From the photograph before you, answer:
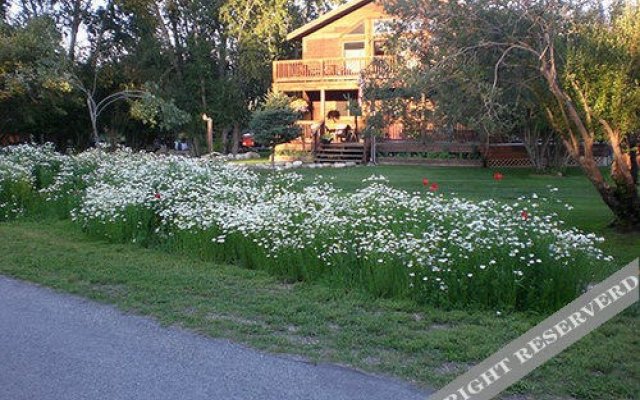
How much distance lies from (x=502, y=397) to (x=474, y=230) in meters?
2.86

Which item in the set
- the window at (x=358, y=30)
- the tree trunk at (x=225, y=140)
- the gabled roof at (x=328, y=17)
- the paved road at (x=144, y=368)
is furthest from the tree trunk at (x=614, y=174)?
the tree trunk at (x=225, y=140)

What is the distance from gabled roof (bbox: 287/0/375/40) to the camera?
31953 mm

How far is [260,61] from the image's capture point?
123ft

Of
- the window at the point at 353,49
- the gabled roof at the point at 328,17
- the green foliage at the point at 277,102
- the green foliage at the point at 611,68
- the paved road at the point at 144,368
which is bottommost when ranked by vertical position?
the paved road at the point at 144,368

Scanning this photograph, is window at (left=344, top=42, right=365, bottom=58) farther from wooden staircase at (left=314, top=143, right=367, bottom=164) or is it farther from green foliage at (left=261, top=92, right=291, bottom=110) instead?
green foliage at (left=261, top=92, right=291, bottom=110)

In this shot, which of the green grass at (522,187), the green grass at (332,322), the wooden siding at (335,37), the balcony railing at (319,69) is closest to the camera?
the green grass at (332,322)

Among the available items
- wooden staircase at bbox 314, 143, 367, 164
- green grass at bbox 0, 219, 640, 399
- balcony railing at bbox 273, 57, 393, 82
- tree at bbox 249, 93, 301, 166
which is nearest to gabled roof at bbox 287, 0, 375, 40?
balcony railing at bbox 273, 57, 393, 82

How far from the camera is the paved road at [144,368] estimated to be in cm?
449

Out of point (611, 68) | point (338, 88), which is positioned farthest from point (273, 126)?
point (611, 68)

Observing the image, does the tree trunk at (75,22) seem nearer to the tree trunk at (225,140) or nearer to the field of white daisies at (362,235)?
the tree trunk at (225,140)

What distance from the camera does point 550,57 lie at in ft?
32.0

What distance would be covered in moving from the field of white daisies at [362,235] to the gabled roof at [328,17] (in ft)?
70.0

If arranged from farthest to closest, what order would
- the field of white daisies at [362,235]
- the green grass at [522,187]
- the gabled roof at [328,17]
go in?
1. the gabled roof at [328,17]
2. the green grass at [522,187]
3. the field of white daisies at [362,235]

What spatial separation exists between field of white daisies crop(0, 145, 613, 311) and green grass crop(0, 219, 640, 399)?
31 cm
